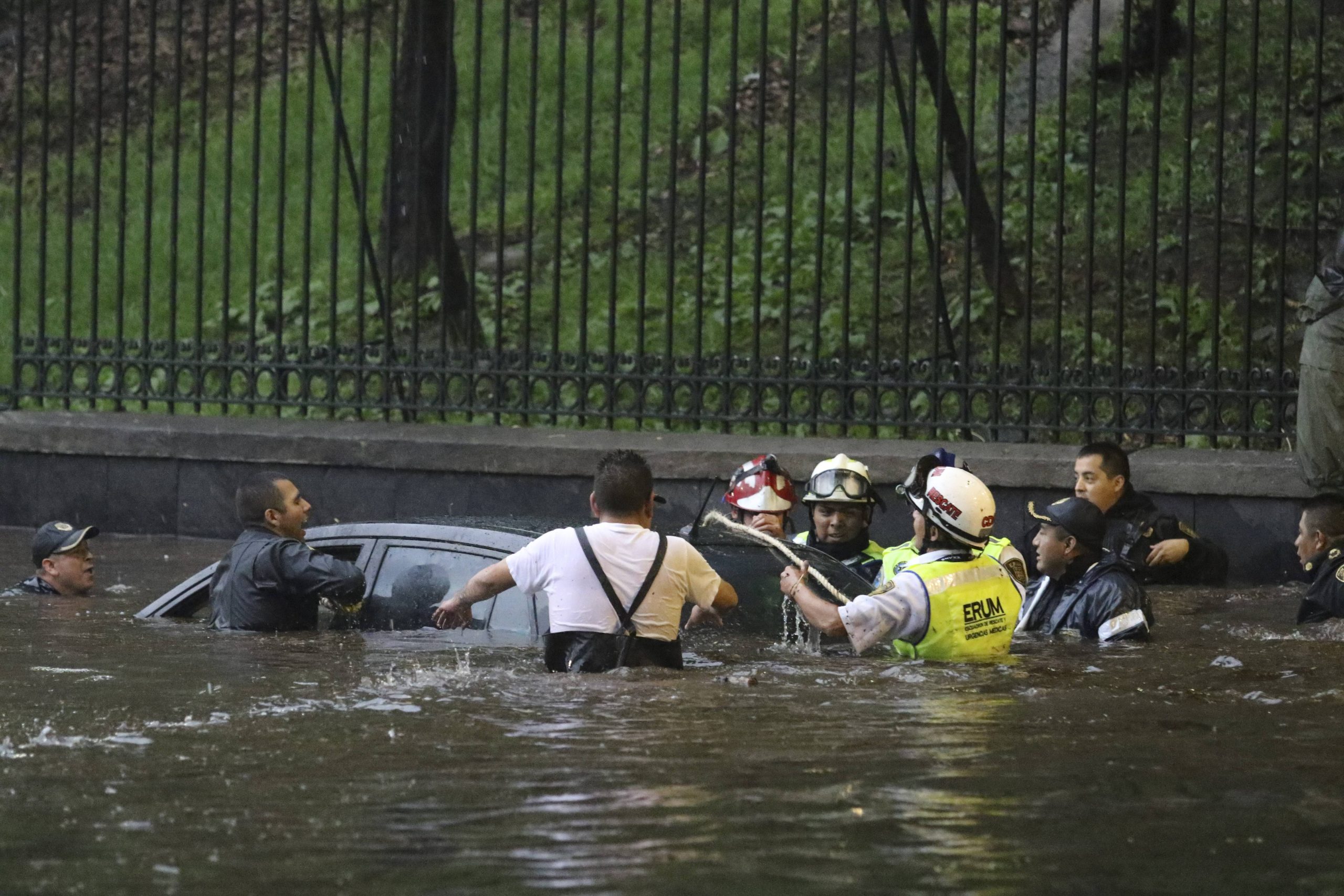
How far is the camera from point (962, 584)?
8.17 metres

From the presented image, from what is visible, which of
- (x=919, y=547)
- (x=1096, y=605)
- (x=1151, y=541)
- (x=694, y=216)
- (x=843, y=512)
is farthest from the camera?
(x=694, y=216)

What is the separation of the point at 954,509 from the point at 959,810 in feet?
6.69

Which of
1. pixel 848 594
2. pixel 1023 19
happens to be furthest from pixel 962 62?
pixel 848 594

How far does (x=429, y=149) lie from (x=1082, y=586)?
5985 millimetres

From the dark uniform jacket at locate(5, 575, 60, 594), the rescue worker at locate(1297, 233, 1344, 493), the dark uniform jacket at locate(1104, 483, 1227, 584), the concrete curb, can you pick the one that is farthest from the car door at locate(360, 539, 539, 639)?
the rescue worker at locate(1297, 233, 1344, 493)

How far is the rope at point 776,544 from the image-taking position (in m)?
8.34

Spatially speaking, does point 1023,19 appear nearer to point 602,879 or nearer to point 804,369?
point 804,369

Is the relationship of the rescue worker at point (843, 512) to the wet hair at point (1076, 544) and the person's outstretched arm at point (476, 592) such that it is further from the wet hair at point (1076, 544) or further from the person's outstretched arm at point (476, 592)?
the person's outstretched arm at point (476, 592)

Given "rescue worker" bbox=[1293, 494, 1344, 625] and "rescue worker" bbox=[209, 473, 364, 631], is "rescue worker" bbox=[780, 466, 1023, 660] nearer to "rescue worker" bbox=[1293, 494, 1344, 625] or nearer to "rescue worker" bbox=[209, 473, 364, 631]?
"rescue worker" bbox=[209, 473, 364, 631]

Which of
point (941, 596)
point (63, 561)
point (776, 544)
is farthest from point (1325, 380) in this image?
point (63, 561)

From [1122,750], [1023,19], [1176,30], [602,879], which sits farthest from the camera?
[1023,19]

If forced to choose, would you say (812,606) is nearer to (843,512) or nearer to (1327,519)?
(843,512)

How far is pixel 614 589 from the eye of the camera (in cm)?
786

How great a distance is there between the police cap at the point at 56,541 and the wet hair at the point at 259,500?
203 cm
